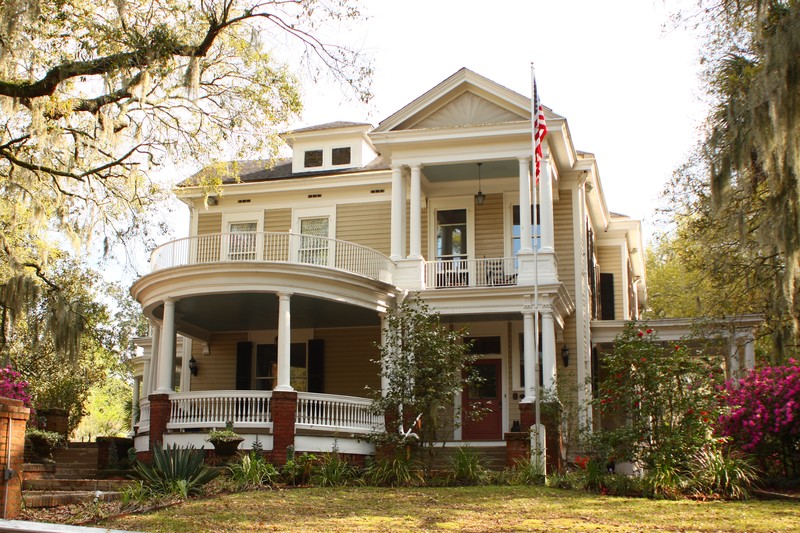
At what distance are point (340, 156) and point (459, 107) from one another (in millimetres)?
4293

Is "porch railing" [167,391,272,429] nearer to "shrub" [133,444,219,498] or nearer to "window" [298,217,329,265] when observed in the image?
"shrub" [133,444,219,498]

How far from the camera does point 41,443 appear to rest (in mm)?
15109

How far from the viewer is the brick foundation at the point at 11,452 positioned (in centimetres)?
837

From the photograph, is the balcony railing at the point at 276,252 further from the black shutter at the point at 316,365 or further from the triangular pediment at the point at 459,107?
the triangular pediment at the point at 459,107

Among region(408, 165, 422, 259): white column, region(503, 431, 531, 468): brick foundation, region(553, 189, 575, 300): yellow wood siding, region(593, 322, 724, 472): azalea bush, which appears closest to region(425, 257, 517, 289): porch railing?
region(408, 165, 422, 259): white column

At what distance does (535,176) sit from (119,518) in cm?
1001

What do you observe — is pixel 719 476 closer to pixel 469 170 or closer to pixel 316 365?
pixel 469 170

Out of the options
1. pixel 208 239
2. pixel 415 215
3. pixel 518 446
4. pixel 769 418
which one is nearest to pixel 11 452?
pixel 518 446

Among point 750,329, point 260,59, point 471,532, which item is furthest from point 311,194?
point 471,532

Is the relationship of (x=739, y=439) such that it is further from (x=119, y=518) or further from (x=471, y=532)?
(x=119, y=518)

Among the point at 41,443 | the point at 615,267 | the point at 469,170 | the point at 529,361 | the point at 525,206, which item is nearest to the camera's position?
the point at 41,443

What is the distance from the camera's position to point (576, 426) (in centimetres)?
1814

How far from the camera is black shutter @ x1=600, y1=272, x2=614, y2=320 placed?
2375cm

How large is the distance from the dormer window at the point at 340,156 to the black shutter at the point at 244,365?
16.9 feet
